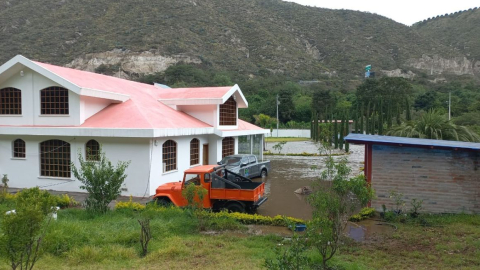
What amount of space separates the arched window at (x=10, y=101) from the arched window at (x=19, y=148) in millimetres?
1371

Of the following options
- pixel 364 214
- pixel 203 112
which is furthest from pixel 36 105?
pixel 364 214

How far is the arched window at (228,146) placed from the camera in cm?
2079

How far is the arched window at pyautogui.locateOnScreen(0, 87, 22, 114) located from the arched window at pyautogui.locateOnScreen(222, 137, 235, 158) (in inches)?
403

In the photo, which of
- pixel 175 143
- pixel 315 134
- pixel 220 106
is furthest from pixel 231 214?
pixel 315 134

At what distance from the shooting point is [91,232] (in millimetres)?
8383

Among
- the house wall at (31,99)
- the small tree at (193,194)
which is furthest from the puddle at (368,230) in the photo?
the house wall at (31,99)

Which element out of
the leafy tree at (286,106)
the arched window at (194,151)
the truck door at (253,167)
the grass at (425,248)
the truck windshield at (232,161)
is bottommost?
the grass at (425,248)

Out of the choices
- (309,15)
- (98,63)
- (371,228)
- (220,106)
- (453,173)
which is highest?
(309,15)

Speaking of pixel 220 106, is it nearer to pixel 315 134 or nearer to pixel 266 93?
pixel 315 134

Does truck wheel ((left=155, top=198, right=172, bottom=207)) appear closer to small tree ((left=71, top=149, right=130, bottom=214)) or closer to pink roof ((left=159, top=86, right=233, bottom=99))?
small tree ((left=71, top=149, right=130, bottom=214))

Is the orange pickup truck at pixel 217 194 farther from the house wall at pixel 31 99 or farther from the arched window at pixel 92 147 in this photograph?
the house wall at pixel 31 99

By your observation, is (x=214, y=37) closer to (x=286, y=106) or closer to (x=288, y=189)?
(x=286, y=106)

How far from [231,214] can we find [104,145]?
6.90 meters

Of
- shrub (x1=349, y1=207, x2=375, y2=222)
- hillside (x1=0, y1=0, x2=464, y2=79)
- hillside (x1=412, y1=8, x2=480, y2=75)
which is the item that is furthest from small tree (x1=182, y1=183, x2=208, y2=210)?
hillside (x1=412, y1=8, x2=480, y2=75)
